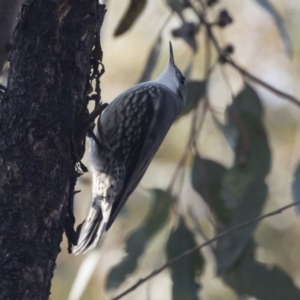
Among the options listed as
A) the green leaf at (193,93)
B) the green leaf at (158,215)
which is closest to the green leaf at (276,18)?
the green leaf at (193,93)

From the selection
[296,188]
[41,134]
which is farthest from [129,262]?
[41,134]

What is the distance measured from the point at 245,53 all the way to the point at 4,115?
3840 mm

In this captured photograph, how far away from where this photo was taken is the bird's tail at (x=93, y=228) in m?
2.68

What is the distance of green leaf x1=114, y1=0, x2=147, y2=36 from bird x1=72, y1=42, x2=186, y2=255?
1.10ft

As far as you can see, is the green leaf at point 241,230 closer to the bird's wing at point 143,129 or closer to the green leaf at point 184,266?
the green leaf at point 184,266

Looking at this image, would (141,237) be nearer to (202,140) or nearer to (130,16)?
(130,16)

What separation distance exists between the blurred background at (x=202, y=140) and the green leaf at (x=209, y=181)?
0.15 meters

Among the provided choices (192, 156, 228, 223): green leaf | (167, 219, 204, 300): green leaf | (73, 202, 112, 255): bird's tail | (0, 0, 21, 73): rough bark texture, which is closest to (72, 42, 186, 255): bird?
(73, 202, 112, 255): bird's tail

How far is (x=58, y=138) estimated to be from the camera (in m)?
1.80

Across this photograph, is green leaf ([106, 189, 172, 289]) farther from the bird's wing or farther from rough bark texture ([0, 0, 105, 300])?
rough bark texture ([0, 0, 105, 300])

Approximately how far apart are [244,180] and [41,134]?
1442 millimetres

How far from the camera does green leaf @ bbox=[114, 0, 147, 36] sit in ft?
8.79

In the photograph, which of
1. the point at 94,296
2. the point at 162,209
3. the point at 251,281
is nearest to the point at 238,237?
the point at 251,281

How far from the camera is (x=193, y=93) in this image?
3268mm
